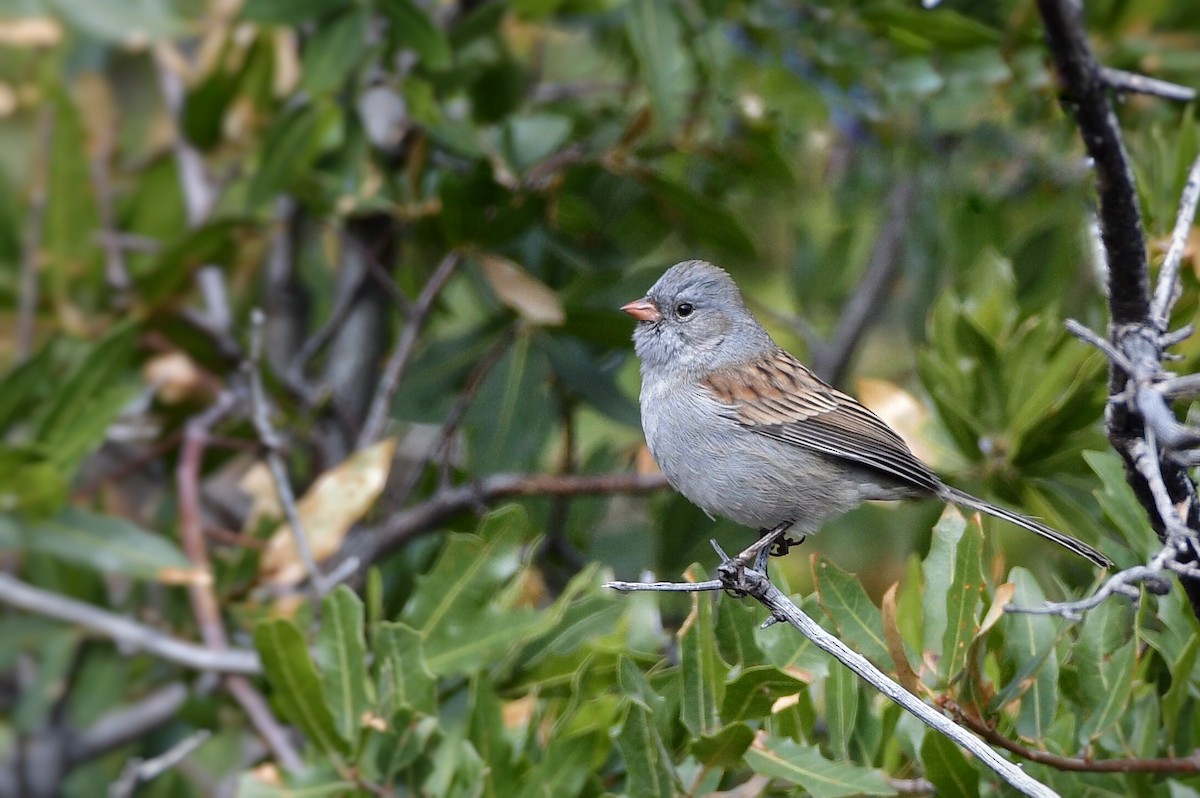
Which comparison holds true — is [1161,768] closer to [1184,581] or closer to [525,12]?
[1184,581]

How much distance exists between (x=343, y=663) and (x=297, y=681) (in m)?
0.11

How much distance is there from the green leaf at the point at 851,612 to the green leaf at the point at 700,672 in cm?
19

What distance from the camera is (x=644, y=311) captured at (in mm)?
2900

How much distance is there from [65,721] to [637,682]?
2.51 m

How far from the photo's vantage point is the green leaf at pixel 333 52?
338 cm

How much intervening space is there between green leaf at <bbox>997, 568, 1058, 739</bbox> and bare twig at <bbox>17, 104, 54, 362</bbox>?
9.71 ft

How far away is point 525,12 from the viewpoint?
3.46 meters

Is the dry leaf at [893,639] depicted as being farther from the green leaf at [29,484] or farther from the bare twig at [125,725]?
the bare twig at [125,725]

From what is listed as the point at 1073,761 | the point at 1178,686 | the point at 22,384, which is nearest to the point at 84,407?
the point at 22,384

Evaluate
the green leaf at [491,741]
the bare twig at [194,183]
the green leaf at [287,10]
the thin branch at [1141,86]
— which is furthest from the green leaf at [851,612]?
the bare twig at [194,183]

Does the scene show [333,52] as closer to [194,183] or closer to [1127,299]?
[194,183]

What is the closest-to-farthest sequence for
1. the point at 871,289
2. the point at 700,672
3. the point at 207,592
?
the point at 700,672
the point at 207,592
the point at 871,289

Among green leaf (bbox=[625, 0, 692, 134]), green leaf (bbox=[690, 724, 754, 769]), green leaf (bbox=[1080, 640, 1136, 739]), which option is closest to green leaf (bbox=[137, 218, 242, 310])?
green leaf (bbox=[625, 0, 692, 134])

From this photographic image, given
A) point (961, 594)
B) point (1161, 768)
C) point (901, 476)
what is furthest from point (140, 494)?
point (1161, 768)
